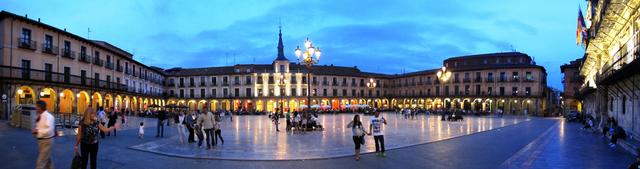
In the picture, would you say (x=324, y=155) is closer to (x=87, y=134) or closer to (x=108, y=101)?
(x=87, y=134)

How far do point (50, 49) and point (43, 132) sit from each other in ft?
92.3

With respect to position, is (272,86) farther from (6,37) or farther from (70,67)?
(6,37)

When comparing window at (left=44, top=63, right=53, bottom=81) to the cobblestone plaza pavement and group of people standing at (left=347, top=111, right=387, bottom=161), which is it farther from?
group of people standing at (left=347, top=111, right=387, bottom=161)

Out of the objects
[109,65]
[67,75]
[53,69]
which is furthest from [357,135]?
[109,65]

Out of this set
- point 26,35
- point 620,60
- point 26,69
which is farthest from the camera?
point 26,35

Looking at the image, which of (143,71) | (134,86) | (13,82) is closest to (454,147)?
(13,82)

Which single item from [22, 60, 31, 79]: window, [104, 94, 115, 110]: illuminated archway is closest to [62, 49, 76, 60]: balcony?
[22, 60, 31, 79]: window

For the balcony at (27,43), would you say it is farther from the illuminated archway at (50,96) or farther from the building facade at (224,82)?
the illuminated archway at (50,96)

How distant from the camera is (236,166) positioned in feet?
29.8

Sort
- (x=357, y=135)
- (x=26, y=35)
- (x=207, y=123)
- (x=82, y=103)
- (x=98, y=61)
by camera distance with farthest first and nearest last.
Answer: (x=98, y=61) → (x=82, y=103) → (x=26, y=35) → (x=207, y=123) → (x=357, y=135)

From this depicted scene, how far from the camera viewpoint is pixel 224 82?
70.7 meters

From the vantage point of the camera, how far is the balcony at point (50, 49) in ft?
93.7

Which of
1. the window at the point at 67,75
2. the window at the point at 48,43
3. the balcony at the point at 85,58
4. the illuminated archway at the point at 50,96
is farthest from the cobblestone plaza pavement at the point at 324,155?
the balcony at the point at 85,58

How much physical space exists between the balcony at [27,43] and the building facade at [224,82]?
0.07 m
